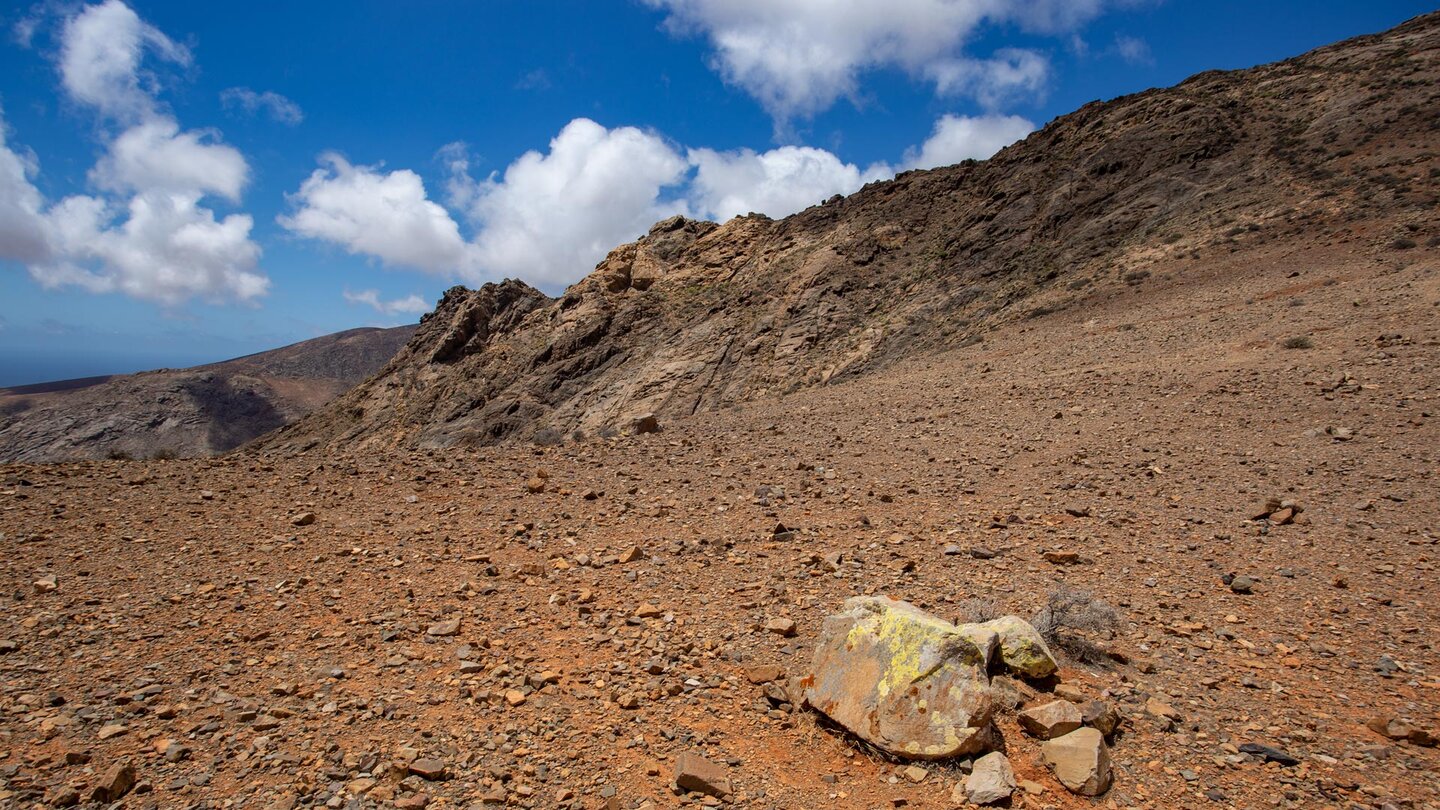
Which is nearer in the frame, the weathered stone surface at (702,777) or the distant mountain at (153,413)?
the weathered stone surface at (702,777)

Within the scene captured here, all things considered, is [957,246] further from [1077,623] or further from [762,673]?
[762,673]

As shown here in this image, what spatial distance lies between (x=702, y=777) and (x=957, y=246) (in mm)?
32750

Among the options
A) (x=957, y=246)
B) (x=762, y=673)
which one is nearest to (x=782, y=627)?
(x=762, y=673)

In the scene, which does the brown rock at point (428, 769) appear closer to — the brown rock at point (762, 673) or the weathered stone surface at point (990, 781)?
the brown rock at point (762, 673)

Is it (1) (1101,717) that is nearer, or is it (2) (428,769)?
(2) (428,769)

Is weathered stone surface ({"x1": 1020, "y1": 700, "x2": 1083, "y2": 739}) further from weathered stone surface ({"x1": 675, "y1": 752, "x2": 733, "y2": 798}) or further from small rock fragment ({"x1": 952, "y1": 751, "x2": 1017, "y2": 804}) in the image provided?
weathered stone surface ({"x1": 675, "y1": 752, "x2": 733, "y2": 798})

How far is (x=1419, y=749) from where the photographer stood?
419 centimetres

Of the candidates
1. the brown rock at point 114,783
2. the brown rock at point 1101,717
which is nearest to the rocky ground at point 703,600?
the brown rock at point 114,783

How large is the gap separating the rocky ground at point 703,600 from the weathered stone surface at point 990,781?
0.14 meters

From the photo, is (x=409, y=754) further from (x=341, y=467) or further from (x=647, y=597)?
(x=341, y=467)

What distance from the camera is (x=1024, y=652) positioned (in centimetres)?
493

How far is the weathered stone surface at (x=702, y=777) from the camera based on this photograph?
4086mm

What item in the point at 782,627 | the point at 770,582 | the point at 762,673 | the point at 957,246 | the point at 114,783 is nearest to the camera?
the point at 114,783

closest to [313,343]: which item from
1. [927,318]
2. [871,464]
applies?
[927,318]
